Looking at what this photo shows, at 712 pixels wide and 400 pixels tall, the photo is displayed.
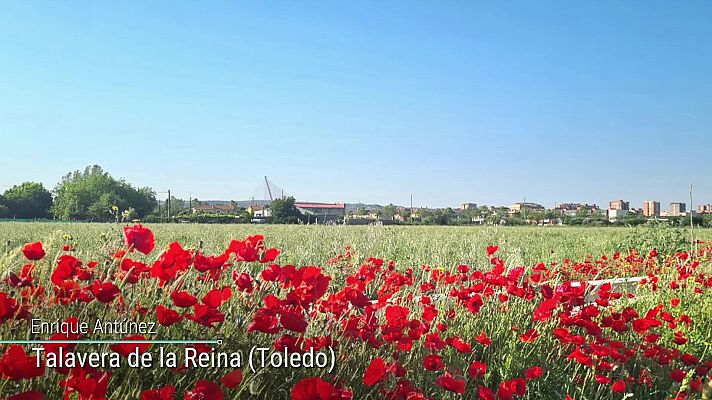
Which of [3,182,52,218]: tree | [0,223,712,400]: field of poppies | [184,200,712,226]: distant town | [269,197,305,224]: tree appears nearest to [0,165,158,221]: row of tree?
[3,182,52,218]: tree

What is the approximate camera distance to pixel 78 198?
4884 cm

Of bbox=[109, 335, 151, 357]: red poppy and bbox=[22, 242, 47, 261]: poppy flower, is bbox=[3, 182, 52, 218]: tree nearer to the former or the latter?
bbox=[22, 242, 47, 261]: poppy flower

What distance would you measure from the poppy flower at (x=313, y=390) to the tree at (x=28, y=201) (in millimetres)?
42916

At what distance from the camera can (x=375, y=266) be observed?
11.2ft

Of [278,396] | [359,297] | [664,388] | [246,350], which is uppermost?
[359,297]

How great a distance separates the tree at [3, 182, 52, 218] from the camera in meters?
41.9

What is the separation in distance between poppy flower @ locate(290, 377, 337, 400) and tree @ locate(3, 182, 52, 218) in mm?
42916

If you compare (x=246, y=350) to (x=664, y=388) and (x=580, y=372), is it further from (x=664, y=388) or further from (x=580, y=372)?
(x=664, y=388)

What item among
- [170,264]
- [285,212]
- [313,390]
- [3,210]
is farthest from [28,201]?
[313,390]

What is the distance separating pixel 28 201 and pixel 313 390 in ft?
171

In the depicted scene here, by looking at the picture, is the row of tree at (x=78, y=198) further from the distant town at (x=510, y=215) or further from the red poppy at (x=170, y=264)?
the red poppy at (x=170, y=264)

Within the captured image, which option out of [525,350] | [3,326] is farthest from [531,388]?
[3,326]

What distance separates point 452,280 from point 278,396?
4.69 feet

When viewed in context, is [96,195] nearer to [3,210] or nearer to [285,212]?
[3,210]
